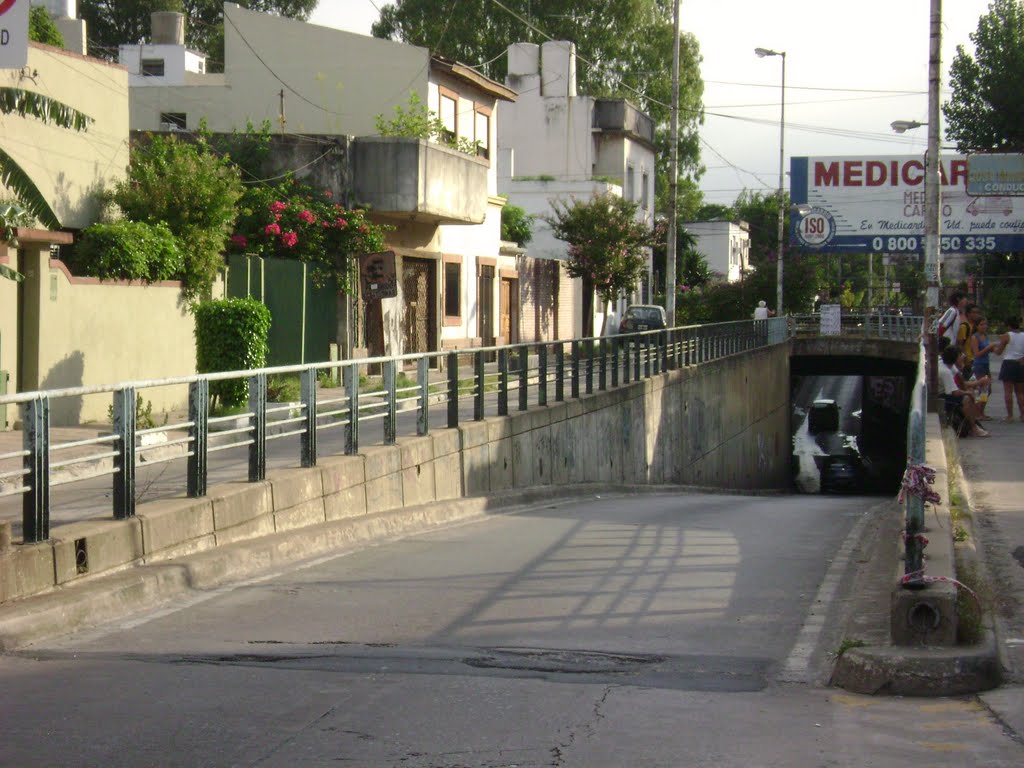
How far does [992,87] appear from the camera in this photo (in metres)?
55.7

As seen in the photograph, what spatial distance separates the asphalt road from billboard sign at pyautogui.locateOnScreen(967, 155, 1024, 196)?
4272cm

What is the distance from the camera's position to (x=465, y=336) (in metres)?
34.4

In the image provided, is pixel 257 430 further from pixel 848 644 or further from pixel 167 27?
pixel 167 27

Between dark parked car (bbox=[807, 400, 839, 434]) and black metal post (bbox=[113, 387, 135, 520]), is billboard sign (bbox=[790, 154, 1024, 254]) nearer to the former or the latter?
dark parked car (bbox=[807, 400, 839, 434])

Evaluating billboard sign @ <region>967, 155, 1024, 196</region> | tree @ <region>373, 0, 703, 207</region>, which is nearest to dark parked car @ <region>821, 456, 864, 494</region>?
billboard sign @ <region>967, 155, 1024, 196</region>

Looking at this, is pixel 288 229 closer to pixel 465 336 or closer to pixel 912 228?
pixel 465 336

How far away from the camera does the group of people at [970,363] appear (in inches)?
823

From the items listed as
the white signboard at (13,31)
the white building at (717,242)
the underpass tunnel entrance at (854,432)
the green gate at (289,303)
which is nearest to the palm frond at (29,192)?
the white signboard at (13,31)

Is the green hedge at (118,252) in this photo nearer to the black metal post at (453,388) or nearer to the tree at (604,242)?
the black metal post at (453,388)

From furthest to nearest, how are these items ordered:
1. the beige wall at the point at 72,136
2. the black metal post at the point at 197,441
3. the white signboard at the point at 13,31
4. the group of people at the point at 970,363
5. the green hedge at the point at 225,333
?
the group of people at the point at 970,363 → the beige wall at the point at 72,136 → the green hedge at the point at 225,333 → the black metal post at the point at 197,441 → the white signboard at the point at 13,31

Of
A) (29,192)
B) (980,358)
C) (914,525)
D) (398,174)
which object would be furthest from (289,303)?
(914,525)

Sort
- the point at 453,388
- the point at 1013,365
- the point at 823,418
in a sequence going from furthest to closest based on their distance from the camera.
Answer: the point at 823,418 < the point at 1013,365 < the point at 453,388

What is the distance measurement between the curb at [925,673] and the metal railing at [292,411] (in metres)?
4.47

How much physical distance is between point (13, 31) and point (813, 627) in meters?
5.50
